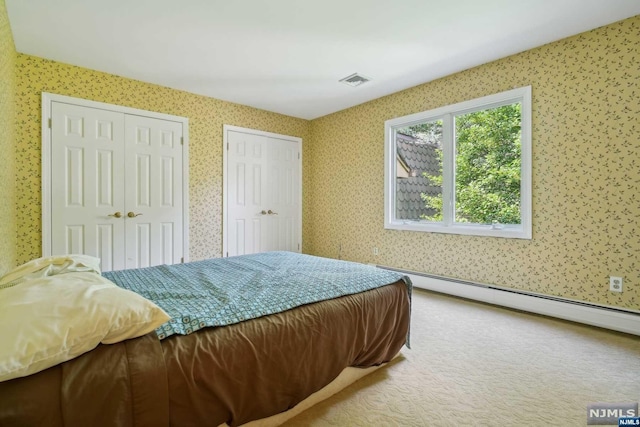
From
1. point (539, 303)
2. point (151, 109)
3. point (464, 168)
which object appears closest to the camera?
point (539, 303)

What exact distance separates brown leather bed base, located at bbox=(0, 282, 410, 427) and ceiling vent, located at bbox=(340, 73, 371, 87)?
8.41 ft

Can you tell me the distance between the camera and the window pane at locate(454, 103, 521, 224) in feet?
9.80

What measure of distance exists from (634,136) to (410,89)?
2.13 m

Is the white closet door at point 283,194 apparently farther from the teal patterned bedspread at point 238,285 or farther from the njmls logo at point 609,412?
the njmls logo at point 609,412

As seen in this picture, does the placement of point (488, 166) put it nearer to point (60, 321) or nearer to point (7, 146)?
point (60, 321)

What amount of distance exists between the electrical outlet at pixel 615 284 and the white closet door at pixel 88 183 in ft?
15.0

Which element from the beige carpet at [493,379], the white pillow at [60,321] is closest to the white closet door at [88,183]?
the white pillow at [60,321]

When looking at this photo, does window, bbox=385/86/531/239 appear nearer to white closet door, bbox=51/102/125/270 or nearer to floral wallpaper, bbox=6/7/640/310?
floral wallpaper, bbox=6/7/640/310

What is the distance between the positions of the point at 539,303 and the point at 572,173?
1.19 meters

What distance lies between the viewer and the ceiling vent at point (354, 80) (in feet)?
10.9


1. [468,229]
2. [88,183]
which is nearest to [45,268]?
[88,183]

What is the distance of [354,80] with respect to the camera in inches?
135

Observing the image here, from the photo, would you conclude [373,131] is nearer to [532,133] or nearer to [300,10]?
[532,133]

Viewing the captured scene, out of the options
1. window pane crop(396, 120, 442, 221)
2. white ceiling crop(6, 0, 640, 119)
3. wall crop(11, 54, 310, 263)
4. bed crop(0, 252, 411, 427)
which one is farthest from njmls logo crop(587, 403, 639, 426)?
wall crop(11, 54, 310, 263)
